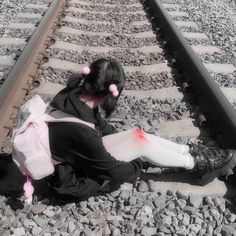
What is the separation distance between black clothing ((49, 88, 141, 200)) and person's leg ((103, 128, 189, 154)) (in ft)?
0.62

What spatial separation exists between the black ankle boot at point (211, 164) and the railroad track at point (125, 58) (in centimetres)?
33

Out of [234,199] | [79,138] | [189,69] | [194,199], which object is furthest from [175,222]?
[189,69]

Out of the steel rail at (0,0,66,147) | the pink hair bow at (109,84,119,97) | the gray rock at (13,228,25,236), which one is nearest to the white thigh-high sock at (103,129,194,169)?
the pink hair bow at (109,84,119,97)

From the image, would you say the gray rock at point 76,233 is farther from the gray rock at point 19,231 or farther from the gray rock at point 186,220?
the gray rock at point 186,220

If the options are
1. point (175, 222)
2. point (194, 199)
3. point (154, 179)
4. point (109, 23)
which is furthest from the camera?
point (109, 23)

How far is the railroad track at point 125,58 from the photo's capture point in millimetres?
4359

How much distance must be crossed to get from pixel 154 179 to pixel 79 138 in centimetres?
63

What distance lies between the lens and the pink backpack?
10.5 feet

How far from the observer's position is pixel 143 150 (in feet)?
11.3

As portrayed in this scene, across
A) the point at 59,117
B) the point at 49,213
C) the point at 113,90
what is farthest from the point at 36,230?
the point at 113,90

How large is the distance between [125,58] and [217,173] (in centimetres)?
254

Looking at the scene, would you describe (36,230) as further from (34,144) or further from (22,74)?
(22,74)

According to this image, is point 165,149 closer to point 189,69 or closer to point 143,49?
point 189,69

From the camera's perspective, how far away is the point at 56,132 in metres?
3.27
